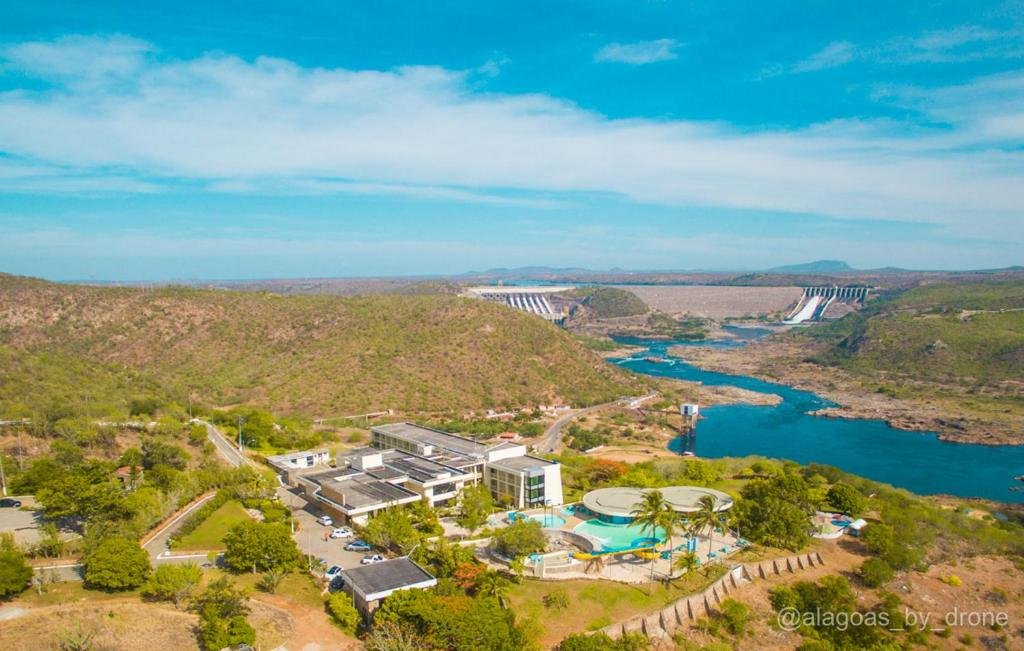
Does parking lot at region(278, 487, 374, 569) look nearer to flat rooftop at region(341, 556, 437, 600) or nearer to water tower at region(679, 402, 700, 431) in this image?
flat rooftop at region(341, 556, 437, 600)

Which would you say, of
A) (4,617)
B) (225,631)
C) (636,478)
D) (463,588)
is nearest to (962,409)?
(636,478)

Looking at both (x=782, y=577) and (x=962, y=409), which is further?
(x=962, y=409)

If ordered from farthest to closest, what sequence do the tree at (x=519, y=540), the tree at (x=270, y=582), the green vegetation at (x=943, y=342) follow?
the green vegetation at (x=943, y=342) → the tree at (x=519, y=540) → the tree at (x=270, y=582)

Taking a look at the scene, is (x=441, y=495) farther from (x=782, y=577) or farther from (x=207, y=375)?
(x=207, y=375)

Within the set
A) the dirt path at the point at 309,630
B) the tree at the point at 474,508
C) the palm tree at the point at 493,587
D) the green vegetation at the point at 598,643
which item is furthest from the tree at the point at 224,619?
the tree at the point at 474,508

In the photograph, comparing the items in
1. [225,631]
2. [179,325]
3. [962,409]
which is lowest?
[962,409]

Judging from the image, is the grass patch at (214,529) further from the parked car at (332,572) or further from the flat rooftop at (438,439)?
the flat rooftop at (438,439)

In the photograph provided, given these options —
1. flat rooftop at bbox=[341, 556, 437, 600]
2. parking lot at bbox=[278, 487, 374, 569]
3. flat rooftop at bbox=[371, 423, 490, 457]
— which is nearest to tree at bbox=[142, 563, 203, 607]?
flat rooftop at bbox=[341, 556, 437, 600]
